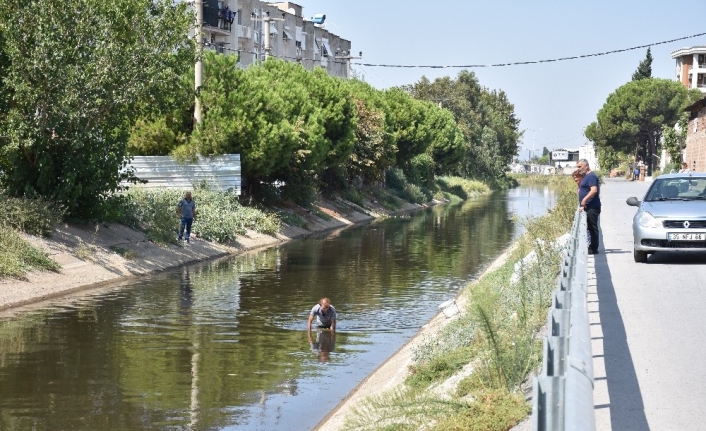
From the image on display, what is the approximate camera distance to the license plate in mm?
19156

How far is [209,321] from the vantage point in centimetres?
1983

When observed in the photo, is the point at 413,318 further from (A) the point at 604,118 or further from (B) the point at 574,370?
(A) the point at 604,118

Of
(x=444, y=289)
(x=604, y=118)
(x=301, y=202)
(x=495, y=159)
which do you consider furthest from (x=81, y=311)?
(x=604, y=118)

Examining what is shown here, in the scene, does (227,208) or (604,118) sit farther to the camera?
(604,118)

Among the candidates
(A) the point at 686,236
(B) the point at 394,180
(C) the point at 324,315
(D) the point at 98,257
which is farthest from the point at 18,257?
(B) the point at 394,180

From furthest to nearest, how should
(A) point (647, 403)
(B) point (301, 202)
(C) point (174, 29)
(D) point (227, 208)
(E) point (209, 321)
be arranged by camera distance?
(B) point (301, 202) < (D) point (227, 208) < (C) point (174, 29) < (E) point (209, 321) < (A) point (647, 403)

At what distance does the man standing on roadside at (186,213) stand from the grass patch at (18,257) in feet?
25.3

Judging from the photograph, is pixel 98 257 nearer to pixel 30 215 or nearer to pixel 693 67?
pixel 30 215

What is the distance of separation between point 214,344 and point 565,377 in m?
12.5

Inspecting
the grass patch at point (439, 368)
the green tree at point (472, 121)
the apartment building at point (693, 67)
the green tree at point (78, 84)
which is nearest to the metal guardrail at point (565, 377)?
the grass patch at point (439, 368)

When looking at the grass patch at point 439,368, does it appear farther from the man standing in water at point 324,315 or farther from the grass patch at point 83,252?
the grass patch at point 83,252

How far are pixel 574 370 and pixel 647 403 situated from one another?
3.51 metres

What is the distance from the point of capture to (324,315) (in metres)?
18.5

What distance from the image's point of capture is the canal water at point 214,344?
42.2 feet
